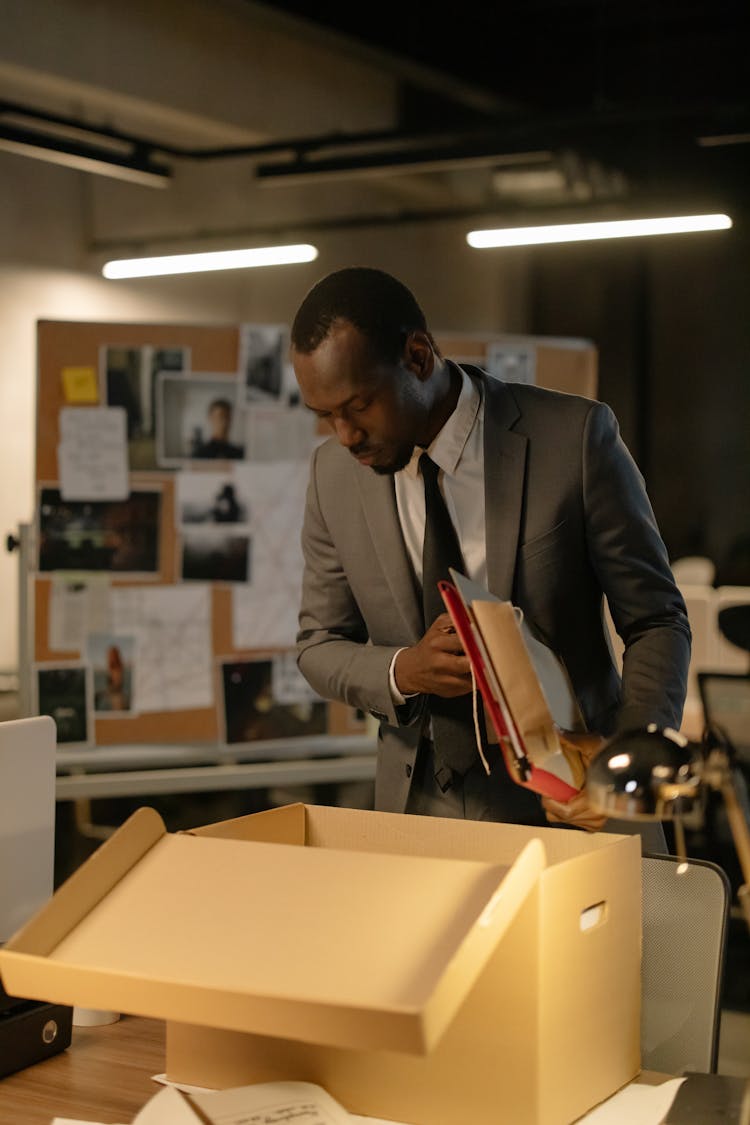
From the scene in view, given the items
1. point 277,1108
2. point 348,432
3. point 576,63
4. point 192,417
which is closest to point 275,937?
point 277,1108

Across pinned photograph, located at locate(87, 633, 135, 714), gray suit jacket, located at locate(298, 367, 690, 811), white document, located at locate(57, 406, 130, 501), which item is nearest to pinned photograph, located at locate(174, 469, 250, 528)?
white document, located at locate(57, 406, 130, 501)

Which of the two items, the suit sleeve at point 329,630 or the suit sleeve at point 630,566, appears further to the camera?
the suit sleeve at point 329,630

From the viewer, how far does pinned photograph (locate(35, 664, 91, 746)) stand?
408 cm

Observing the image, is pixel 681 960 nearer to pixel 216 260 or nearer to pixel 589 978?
pixel 589 978

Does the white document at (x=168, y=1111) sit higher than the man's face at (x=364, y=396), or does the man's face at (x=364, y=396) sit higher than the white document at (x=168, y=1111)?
the man's face at (x=364, y=396)

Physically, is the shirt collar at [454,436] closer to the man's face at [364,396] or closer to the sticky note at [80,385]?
the man's face at [364,396]

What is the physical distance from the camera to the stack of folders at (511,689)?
1.22 meters

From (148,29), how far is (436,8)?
5.17 ft

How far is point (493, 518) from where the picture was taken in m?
1.82

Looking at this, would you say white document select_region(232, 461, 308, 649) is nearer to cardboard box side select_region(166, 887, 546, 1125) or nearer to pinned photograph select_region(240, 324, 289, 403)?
pinned photograph select_region(240, 324, 289, 403)

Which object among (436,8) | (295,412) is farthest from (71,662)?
→ (436,8)

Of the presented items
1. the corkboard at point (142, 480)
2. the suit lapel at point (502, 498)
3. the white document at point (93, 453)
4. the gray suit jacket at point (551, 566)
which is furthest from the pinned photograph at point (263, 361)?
the suit lapel at point (502, 498)

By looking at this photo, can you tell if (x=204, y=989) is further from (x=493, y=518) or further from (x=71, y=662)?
(x=71, y=662)

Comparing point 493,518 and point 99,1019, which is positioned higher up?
point 493,518
